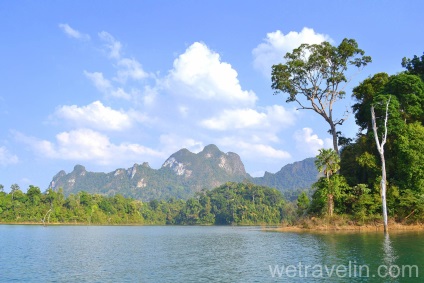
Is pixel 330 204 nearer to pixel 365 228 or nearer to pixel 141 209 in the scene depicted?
pixel 365 228

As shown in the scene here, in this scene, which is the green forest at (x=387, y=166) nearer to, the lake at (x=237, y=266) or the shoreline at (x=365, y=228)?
the shoreline at (x=365, y=228)

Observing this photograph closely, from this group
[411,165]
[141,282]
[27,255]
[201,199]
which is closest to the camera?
[141,282]

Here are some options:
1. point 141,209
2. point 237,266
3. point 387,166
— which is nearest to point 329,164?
point 387,166

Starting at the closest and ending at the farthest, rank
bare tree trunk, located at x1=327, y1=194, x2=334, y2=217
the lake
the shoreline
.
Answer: the lake < the shoreline < bare tree trunk, located at x1=327, y1=194, x2=334, y2=217

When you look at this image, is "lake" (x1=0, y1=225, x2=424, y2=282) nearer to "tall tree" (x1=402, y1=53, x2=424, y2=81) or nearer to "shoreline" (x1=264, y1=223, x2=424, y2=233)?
"shoreline" (x1=264, y1=223, x2=424, y2=233)

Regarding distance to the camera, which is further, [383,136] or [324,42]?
[324,42]

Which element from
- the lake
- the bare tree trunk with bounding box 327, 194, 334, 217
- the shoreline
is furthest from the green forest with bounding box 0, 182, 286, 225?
the lake

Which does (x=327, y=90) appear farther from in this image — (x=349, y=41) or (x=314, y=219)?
(x=314, y=219)

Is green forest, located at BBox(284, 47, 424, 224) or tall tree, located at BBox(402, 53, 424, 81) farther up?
tall tree, located at BBox(402, 53, 424, 81)

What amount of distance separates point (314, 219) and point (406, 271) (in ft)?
102

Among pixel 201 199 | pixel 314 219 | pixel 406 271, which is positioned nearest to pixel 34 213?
pixel 201 199

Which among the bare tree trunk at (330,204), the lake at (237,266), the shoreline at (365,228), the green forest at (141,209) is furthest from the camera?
the green forest at (141,209)

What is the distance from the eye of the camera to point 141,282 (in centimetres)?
1656

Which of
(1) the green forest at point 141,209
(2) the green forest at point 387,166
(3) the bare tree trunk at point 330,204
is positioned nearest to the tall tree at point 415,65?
(2) the green forest at point 387,166
